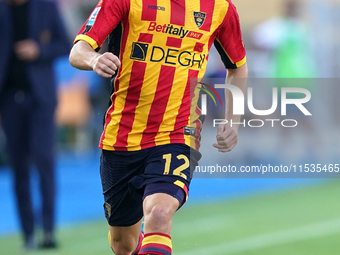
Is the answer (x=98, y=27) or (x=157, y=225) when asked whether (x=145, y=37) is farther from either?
(x=157, y=225)

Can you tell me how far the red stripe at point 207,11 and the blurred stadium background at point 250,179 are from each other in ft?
7.81

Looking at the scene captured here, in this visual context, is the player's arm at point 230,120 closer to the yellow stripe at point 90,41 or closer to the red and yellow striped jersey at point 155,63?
the red and yellow striped jersey at point 155,63

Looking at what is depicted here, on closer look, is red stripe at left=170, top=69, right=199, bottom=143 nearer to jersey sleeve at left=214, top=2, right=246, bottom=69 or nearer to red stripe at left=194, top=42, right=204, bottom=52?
red stripe at left=194, top=42, right=204, bottom=52

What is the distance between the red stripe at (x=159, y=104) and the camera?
3.77m

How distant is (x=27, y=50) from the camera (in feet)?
19.0

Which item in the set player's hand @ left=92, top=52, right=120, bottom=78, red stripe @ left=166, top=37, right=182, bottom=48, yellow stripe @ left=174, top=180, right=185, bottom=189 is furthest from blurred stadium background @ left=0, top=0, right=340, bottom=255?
player's hand @ left=92, top=52, right=120, bottom=78

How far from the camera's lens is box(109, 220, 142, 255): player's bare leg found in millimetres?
4215

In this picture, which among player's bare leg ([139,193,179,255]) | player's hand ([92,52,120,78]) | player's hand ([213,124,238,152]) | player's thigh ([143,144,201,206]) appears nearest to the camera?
player's hand ([92,52,120,78])

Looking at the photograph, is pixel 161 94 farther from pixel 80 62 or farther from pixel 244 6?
pixel 244 6

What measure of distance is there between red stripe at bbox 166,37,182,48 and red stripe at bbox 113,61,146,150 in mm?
194

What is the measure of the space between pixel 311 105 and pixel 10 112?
6820mm

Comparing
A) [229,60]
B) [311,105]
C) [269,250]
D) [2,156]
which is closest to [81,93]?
[2,156]

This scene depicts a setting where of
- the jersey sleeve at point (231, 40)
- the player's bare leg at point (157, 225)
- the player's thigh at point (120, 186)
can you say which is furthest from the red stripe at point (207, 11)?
the player's bare leg at point (157, 225)

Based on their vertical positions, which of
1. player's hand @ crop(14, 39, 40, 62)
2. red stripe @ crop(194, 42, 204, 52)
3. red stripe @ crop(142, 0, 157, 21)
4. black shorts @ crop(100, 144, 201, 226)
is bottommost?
black shorts @ crop(100, 144, 201, 226)
